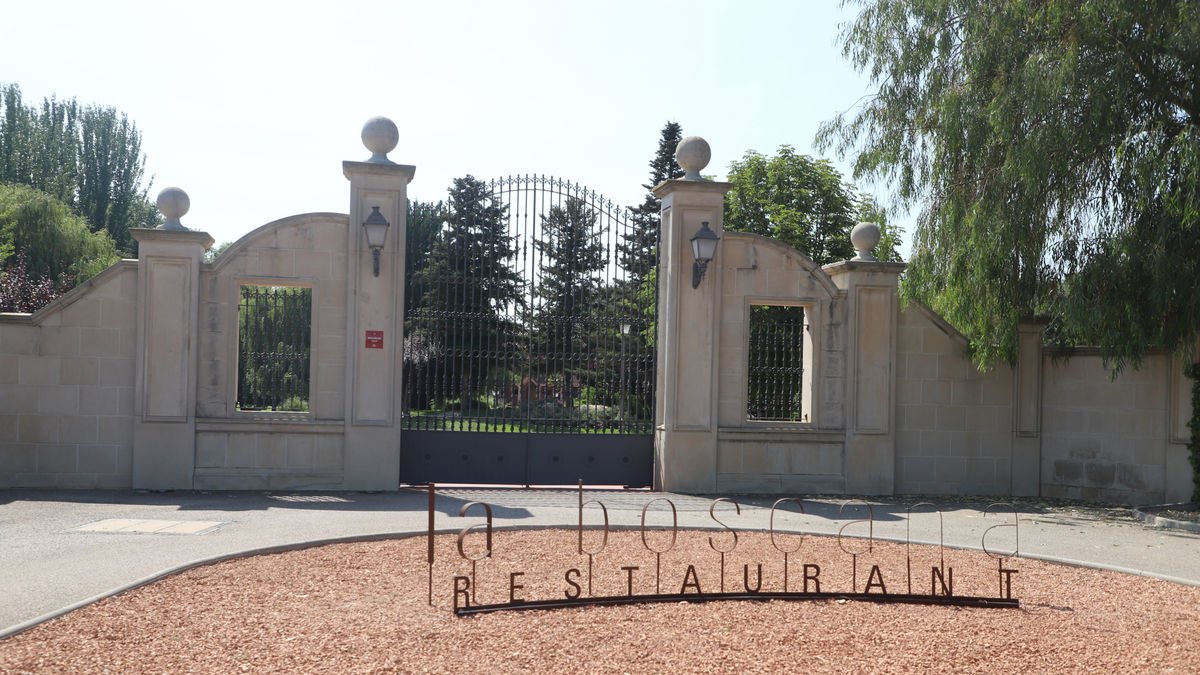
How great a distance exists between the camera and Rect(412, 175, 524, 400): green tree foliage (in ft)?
42.1

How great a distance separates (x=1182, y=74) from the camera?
1194 cm

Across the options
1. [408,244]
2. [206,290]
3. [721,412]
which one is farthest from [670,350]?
[206,290]

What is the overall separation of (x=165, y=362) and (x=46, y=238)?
1848 centimetres

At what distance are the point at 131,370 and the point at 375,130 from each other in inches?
156

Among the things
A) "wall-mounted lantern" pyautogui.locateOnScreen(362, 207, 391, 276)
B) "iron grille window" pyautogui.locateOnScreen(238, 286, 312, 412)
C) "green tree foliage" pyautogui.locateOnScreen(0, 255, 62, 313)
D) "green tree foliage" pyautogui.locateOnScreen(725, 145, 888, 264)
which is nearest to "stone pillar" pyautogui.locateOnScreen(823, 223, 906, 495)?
"wall-mounted lantern" pyautogui.locateOnScreen(362, 207, 391, 276)

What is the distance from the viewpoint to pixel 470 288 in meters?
13.1

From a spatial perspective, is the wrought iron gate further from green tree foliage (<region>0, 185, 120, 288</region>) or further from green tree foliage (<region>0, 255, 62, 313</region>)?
green tree foliage (<region>0, 185, 120, 288</region>)

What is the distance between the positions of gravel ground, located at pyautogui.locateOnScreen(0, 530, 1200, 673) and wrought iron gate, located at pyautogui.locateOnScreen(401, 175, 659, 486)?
499 cm

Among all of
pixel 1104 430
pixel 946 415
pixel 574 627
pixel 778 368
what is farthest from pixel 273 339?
pixel 1104 430

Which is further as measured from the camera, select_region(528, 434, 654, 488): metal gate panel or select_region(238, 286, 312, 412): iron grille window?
select_region(528, 434, 654, 488): metal gate panel

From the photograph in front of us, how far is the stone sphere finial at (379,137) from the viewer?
498 inches

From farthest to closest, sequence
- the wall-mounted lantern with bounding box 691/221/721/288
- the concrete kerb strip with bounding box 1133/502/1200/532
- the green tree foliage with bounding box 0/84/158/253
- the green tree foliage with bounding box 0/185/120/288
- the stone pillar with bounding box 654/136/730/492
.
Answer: the green tree foliage with bounding box 0/84/158/253, the green tree foliage with bounding box 0/185/120/288, the stone pillar with bounding box 654/136/730/492, the wall-mounted lantern with bounding box 691/221/721/288, the concrete kerb strip with bounding box 1133/502/1200/532

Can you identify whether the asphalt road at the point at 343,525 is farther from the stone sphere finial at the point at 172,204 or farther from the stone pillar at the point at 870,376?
the stone sphere finial at the point at 172,204

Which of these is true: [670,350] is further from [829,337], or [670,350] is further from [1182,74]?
[1182,74]
